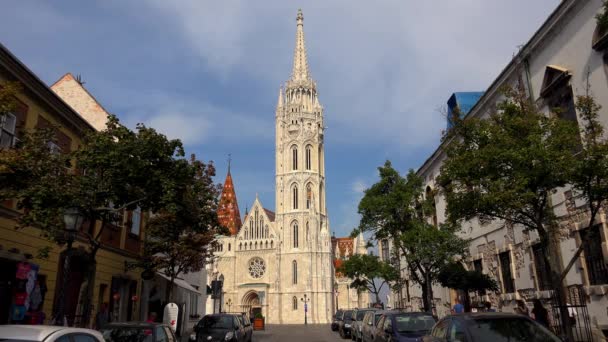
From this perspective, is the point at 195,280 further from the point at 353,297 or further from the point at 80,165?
the point at 353,297

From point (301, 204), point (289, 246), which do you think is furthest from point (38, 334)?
point (301, 204)

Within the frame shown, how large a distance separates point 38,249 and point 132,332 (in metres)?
6.58

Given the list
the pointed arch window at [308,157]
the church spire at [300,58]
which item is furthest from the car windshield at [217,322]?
the church spire at [300,58]

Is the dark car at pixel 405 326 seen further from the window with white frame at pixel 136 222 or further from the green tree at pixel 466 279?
the window with white frame at pixel 136 222

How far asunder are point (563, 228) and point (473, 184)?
495 centimetres

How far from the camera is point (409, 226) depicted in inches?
837

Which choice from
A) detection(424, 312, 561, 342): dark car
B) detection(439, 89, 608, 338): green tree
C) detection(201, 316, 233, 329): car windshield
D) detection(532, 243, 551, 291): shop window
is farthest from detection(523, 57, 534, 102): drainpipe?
detection(201, 316, 233, 329): car windshield

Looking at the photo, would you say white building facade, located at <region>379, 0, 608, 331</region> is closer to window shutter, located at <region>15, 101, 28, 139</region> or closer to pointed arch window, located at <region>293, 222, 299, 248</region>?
window shutter, located at <region>15, 101, 28, 139</region>

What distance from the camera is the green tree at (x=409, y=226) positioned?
1981 centimetres

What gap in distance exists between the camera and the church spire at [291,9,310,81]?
83581 mm

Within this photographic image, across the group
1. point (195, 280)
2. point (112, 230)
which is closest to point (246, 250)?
point (195, 280)

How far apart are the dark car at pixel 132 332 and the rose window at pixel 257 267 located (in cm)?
6314

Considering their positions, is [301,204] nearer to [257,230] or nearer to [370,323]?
[257,230]

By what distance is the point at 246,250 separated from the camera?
A: 73.1 meters
